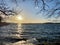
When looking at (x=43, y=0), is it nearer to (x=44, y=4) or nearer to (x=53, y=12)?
(x=44, y=4)

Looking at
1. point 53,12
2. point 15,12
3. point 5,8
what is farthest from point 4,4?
point 53,12

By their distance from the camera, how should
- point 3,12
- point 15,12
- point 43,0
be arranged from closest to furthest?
1. point 43,0
2. point 3,12
3. point 15,12

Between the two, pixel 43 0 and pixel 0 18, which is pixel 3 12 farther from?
pixel 43 0

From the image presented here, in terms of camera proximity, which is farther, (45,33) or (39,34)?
(45,33)

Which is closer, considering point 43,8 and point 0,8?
point 43,8

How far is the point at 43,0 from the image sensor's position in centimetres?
492

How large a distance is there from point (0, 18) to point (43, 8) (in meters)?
1.98

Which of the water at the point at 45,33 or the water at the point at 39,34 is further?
the water at the point at 45,33

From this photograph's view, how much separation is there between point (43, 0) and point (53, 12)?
989 mm

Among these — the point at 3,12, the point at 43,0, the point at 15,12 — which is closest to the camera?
the point at 43,0

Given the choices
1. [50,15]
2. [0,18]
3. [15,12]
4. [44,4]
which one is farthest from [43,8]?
[0,18]

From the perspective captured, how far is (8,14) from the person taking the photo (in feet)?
18.4

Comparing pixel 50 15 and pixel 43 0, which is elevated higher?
pixel 43 0

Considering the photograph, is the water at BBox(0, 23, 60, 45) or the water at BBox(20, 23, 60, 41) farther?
the water at BBox(20, 23, 60, 41)
